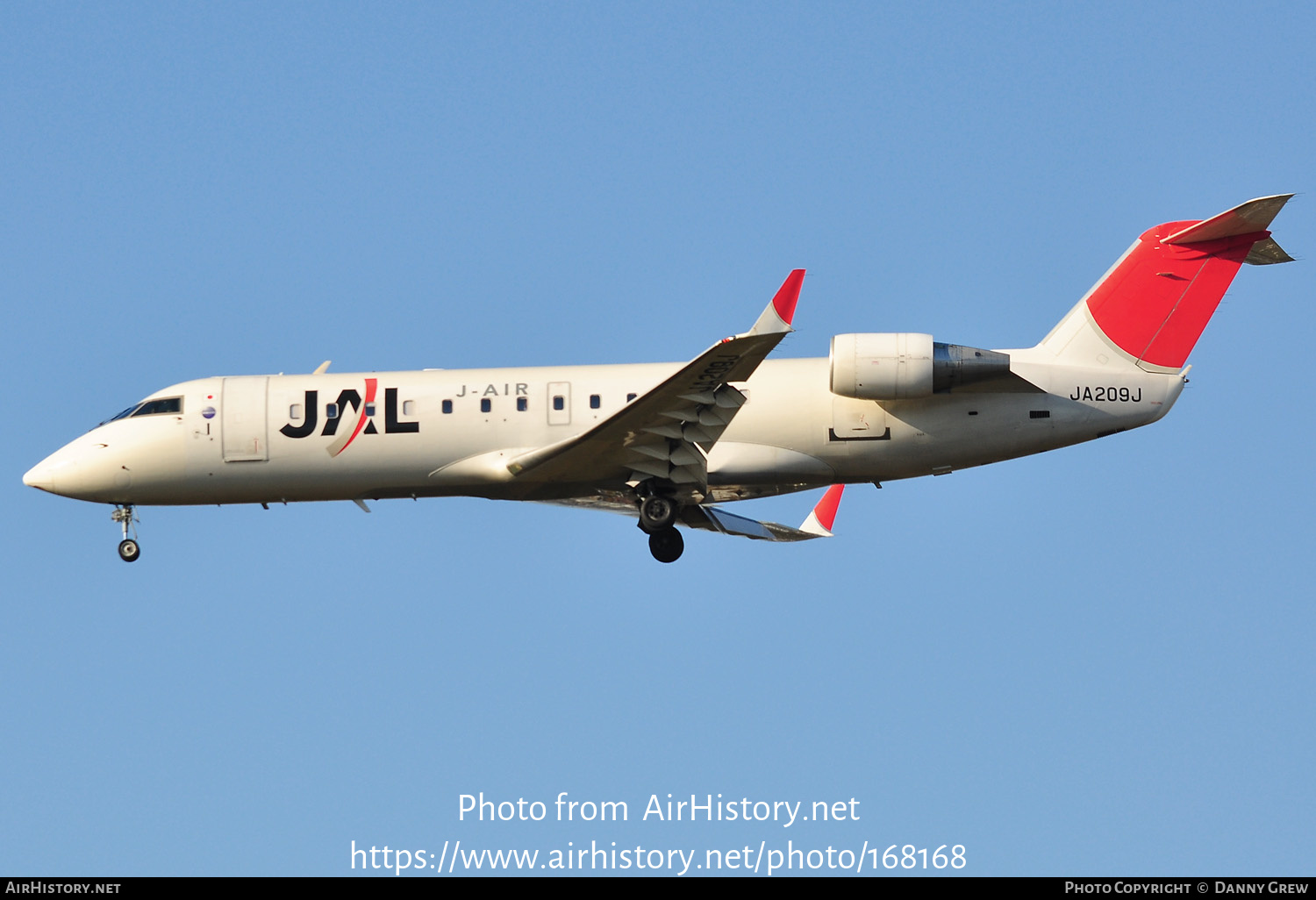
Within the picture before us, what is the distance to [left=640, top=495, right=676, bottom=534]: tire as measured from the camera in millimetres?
25234

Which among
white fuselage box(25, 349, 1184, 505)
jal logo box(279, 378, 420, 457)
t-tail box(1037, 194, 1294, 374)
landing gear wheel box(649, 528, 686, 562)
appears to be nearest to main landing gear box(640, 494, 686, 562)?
landing gear wheel box(649, 528, 686, 562)

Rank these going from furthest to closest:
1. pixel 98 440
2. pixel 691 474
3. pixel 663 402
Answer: pixel 98 440 → pixel 691 474 → pixel 663 402

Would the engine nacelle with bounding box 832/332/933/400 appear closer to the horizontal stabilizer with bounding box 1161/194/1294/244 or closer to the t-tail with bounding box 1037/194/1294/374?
the t-tail with bounding box 1037/194/1294/374

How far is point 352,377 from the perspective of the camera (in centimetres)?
2628

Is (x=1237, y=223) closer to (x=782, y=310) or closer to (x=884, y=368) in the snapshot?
(x=884, y=368)

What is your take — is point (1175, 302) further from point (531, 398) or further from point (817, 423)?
point (531, 398)

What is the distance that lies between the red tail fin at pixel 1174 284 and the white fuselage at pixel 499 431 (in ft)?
1.95

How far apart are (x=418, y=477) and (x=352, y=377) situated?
2180 mm

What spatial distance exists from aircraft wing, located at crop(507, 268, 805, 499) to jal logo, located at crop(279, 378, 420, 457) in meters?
2.27

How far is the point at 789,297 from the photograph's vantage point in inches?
858

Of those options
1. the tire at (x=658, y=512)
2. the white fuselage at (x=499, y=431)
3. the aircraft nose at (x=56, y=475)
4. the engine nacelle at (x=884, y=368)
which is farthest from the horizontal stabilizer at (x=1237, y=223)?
the aircraft nose at (x=56, y=475)

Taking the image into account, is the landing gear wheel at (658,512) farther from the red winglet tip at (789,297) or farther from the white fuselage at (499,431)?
the red winglet tip at (789,297)

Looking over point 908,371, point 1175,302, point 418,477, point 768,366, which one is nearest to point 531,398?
point 418,477

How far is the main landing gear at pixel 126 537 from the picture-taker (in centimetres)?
2703
